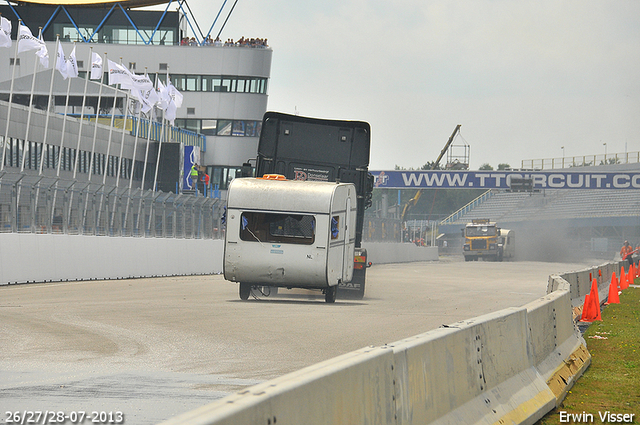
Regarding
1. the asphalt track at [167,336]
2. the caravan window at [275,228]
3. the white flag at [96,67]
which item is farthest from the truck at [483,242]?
the caravan window at [275,228]

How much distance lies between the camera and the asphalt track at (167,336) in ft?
24.5

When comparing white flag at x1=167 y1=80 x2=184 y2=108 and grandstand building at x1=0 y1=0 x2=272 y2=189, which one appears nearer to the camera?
white flag at x1=167 y1=80 x2=184 y2=108

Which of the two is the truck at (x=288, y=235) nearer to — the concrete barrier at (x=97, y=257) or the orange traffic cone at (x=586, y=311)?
the orange traffic cone at (x=586, y=311)

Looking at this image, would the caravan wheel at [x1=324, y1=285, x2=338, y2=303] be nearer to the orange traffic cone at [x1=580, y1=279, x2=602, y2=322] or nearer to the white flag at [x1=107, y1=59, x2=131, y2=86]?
the orange traffic cone at [x1=580, y1=279, x2=602, y2=322]

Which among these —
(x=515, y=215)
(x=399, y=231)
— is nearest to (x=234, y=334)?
(x=399, y=231)

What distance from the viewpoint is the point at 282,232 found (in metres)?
18.4

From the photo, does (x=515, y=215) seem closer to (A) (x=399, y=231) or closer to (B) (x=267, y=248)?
(A) (x=399, y=231)

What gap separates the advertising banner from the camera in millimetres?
78312

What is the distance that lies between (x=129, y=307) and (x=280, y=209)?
362cm

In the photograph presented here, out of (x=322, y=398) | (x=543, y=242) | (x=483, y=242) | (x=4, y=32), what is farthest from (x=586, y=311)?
(x=543, y=242)

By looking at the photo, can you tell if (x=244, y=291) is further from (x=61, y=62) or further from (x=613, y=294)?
(x=61, y=62)

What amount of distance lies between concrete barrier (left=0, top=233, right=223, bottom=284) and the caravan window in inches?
255

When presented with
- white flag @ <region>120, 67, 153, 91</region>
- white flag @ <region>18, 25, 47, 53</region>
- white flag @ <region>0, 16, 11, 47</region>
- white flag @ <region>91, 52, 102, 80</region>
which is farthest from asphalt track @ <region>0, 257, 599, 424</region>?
white flag @ <region>120, 67, 153, 91</region>

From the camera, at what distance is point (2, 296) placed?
1786 cm
